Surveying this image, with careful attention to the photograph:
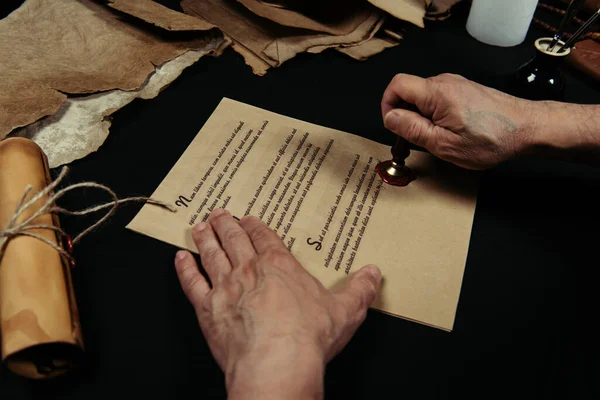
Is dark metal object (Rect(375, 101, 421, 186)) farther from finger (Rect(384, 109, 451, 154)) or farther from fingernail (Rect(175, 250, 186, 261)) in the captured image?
fingernail (Rect(175, 250, 186, 261))

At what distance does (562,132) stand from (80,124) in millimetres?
823

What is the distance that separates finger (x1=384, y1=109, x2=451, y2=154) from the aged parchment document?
0.30ft

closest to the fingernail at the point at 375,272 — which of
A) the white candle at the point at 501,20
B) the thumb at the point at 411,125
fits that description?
the thumb at the point at 411,125

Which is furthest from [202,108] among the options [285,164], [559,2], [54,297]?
[559,2]

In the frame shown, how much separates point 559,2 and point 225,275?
1149 millimetres

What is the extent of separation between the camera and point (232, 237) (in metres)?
0.71

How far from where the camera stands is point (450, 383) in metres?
0.65

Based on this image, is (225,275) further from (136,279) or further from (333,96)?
(333,96)

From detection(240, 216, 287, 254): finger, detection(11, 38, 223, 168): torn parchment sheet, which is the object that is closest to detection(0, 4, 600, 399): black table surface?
detection(11, 38, 223, 168): torn parchment sheet

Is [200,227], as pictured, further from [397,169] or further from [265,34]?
[265,34]

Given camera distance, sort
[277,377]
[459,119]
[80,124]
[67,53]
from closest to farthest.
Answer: [277,377]
[459,119]
[80,124]
[67,53]

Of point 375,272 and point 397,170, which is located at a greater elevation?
point 397,170

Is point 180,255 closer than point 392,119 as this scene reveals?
Yes

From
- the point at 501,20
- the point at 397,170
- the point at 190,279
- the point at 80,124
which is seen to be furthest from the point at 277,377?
the point at 501,20
